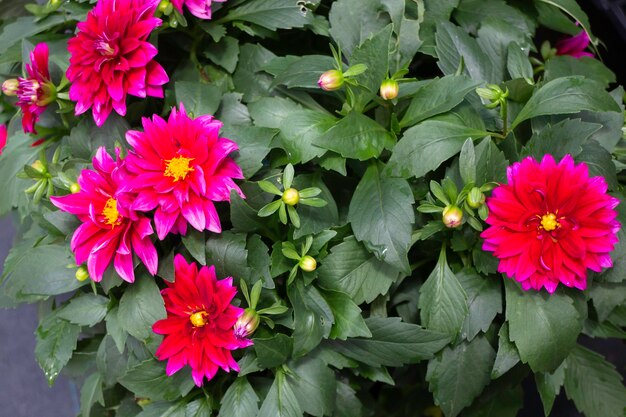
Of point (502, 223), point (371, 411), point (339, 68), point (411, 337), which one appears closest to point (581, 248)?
point (502, 223)

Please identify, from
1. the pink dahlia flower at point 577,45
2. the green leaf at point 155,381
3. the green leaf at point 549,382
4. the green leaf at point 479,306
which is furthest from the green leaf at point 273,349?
the pink dahlia flower at point 577,45

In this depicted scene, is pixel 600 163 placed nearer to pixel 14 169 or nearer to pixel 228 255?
pixel 228 255

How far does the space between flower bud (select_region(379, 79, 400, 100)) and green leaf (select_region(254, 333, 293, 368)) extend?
0.29m

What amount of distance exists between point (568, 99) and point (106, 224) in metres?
0.54

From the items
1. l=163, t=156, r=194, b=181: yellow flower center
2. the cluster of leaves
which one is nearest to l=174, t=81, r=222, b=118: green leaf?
the cluster of leaves

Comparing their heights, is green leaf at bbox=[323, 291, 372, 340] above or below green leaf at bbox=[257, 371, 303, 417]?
above

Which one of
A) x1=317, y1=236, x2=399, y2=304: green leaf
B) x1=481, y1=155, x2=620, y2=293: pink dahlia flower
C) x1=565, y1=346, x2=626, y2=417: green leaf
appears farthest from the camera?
x1=565, y1=346, x2=626, y2=417: green leaf

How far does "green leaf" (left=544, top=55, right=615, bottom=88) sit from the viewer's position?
2.87 feet

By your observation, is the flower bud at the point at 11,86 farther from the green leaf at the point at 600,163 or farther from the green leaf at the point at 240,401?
the green leaf at the point at 600,163

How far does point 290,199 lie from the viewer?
733mm

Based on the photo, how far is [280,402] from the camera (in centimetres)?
79

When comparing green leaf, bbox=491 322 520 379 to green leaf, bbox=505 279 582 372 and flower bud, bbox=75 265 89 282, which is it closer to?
green leaf, bbox=505 279 582 372

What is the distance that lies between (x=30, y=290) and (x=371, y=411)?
529 mm

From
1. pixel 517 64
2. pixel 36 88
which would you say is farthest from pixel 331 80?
pixel 36 88
